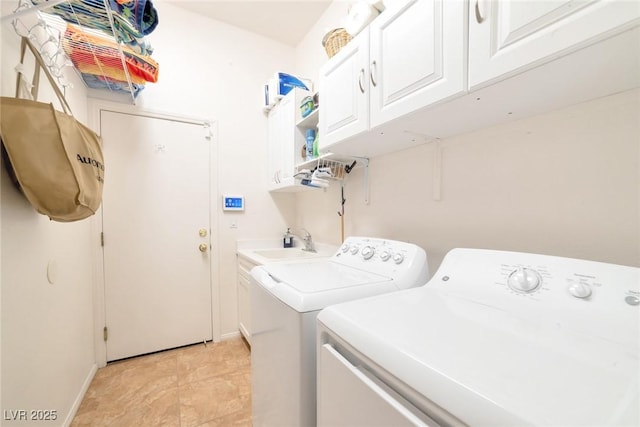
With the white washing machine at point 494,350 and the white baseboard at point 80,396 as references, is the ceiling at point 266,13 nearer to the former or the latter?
the white washing machine at point 494,350

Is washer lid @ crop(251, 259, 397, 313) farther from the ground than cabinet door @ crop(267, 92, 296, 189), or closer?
closer

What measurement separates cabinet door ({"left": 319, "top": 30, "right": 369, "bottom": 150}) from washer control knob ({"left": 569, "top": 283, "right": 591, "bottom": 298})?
946 millimetres

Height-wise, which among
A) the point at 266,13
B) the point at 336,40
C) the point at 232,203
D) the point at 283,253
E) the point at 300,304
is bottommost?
the point at 283,253

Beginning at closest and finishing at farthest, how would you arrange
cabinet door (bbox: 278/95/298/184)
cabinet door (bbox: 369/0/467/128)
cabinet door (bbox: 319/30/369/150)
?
cabinet door (bbox: 369/0/467/128)
cabinet door (bbox: 319/30/369/150)
cabinet door (bbox: 278/95/298/184)

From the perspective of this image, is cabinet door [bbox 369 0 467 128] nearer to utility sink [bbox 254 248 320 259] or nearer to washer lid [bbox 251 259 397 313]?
washer lid [bbox 251 259 397 313]

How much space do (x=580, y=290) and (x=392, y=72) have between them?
0.99 m

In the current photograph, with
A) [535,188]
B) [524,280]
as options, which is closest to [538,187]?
[535,188]

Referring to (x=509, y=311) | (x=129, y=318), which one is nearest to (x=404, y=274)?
(x=509, y=311)

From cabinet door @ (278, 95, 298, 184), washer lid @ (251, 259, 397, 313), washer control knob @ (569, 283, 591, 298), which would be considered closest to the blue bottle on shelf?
cabinet door @ (278, 95, 298, 184)

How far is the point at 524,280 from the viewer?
30.1 inches

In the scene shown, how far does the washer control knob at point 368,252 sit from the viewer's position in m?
1.31

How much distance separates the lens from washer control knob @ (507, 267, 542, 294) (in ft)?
2.44

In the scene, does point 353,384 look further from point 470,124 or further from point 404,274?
point 470,124

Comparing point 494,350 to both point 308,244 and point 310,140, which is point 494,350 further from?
point 308,244
